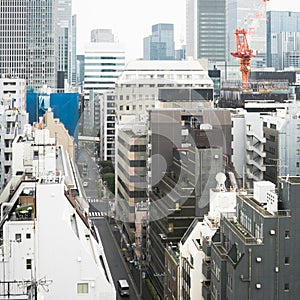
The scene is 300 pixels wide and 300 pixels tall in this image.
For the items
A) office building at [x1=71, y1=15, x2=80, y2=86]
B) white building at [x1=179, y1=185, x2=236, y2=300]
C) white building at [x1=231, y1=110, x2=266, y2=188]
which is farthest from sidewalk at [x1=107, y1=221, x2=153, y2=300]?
office building at [x1=71, y1=15, x2=80, y2=86]

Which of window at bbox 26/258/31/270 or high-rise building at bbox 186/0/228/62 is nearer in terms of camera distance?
window at bbox 26/258/31/270

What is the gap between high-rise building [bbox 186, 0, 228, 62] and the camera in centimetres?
6562

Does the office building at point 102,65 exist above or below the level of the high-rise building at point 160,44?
below

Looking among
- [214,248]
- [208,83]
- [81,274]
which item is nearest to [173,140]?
[214,248]

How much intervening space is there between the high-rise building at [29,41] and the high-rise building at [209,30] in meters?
25.4

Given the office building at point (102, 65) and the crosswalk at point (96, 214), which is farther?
the office building at point (102, 65)

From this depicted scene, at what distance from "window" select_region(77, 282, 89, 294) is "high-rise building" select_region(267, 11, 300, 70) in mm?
63489

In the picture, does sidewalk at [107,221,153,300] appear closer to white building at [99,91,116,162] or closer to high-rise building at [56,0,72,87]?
white building at [99,91,116,162]

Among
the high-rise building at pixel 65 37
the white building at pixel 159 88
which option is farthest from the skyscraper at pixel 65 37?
the white building at pixel 159 88

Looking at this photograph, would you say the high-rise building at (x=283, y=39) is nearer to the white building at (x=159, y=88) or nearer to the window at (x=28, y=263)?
the white building at (x=159, y=88)

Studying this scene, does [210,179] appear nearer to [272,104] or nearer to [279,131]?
[279,131]

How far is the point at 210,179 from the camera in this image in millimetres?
11375

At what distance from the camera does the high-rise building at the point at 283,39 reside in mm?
70438

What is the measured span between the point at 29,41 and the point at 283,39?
43.9 meters
